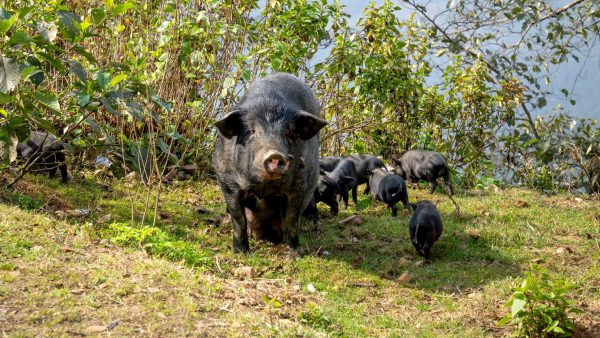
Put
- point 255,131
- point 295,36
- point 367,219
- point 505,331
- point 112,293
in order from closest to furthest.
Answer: point 112,293
point 505,331
point 255,131
point 367,219
point 295,36

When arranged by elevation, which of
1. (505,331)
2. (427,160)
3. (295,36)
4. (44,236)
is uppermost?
(295,36)

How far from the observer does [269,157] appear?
5609 millimetres

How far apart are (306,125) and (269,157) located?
0.83 meters

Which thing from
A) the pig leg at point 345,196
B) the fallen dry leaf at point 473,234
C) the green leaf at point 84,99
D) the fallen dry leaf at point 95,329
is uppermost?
the green leaf at point 84,99

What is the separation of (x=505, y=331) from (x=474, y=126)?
8.14 meters

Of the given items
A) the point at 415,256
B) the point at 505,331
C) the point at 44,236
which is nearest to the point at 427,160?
the point at 415,256

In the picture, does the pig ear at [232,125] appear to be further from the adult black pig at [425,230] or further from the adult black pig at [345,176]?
the adult black pig at [345,176]

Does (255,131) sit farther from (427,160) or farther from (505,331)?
(427,160)

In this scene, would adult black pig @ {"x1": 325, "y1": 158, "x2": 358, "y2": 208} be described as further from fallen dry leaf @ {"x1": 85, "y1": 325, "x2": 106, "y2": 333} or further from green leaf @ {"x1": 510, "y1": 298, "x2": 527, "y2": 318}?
fallen dry leaf @ {"x1": 85, "y1": 325, "x2": 106, "y2": 333}

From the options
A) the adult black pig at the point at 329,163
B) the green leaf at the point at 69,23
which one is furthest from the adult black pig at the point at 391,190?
the green leaf at the point at 69,23

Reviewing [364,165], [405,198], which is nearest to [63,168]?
[405,198]

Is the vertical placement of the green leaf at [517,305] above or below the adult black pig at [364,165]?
below

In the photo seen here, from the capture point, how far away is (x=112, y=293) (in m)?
4.36

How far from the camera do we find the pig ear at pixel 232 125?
6.21 metres
